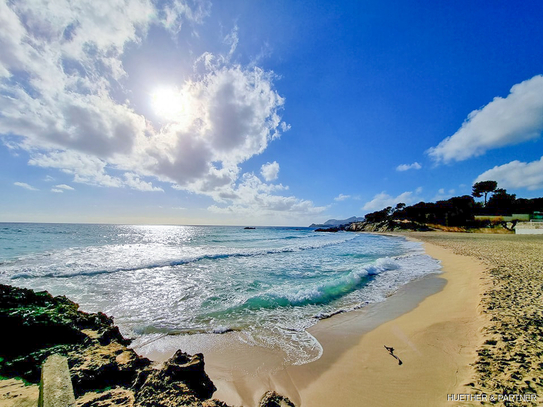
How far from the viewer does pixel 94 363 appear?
3.19 meters

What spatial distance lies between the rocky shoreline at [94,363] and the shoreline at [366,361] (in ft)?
3.10

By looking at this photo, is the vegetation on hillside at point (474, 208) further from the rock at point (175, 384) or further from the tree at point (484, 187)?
the rock at point (175, 384)

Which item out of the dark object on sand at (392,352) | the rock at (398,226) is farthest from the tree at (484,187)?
the dark object on sand at (392,352)

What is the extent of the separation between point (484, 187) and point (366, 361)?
99.0 m

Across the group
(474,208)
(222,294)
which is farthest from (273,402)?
(474,208)

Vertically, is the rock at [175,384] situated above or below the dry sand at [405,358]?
above

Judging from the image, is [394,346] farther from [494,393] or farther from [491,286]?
[491,286]

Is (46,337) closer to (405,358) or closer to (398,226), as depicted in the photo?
(405,358)

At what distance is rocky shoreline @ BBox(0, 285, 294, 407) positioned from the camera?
8.77ft

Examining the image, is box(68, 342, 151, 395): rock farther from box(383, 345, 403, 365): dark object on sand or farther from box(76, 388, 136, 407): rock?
box(383, 345, 403, 365): dark object on sand

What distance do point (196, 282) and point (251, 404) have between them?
8628 mm

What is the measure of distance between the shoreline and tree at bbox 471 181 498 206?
306 feet

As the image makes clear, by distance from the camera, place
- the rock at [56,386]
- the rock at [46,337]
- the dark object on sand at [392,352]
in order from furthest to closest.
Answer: the dark object on sand at [392,352]
the rock at [46,337]
the rock at [56,386]

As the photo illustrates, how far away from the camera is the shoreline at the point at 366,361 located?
137 inches
